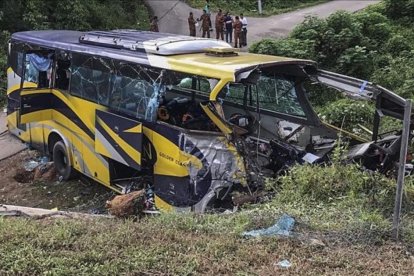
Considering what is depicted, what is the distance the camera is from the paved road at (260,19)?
24.5 metres

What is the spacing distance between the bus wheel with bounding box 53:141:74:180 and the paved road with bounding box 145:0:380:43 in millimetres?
13507

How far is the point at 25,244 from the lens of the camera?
467 cm

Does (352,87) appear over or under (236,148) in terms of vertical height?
over

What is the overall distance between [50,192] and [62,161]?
78cm

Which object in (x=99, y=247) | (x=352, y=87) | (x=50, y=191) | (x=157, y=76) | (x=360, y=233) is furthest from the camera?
(x=50, y=191)

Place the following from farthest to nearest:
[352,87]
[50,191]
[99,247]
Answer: [50,191], [352,87], [99,247]

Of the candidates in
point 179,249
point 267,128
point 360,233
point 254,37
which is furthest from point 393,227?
point 254,37

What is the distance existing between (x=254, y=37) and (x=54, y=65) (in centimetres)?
1408

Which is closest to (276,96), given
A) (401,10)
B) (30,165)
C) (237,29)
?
(30,165)

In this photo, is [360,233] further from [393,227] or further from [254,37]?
[254,37]

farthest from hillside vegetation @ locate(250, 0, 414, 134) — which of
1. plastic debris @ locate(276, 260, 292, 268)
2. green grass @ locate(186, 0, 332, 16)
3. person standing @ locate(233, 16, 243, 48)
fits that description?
green grass @ locate(186, 0, 332, 16)

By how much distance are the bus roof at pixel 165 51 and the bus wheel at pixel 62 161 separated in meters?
2.00

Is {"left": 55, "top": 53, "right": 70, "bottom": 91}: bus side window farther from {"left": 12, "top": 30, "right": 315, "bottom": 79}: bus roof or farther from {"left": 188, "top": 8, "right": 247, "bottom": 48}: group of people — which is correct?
{"left": 188, "top": 8, "right": 247, "bottom": 48}: group of people

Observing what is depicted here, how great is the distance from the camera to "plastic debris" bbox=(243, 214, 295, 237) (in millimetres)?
4949
